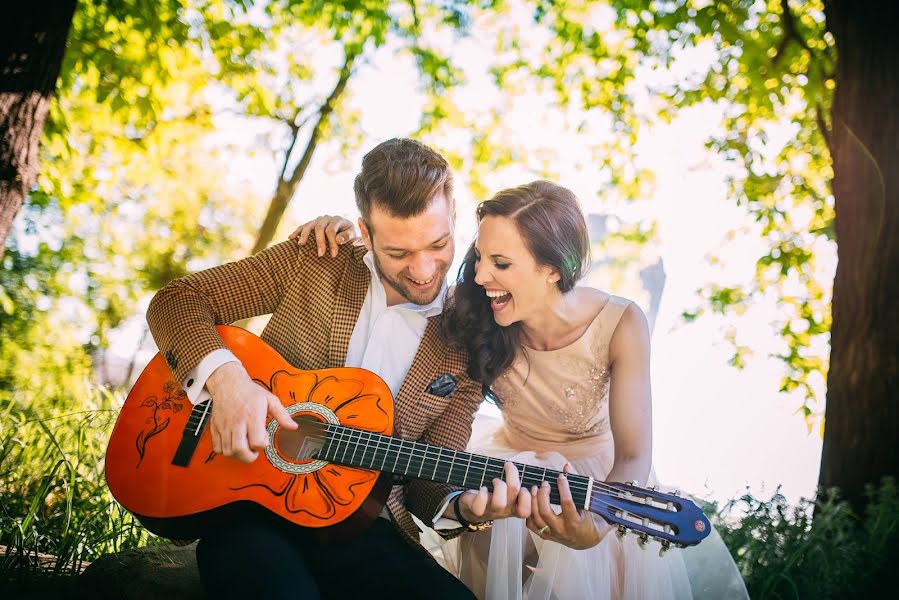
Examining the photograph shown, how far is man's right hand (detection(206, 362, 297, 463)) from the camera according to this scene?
2.40 meters

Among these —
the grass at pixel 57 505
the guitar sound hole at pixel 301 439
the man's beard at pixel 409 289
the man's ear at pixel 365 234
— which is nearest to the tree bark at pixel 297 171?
the grass at pixel 57 505

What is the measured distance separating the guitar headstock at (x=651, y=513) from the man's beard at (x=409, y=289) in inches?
43.1

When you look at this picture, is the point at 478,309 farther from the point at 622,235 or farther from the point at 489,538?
the point at 622,235

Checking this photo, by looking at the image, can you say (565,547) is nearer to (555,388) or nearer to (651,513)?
(651,513)

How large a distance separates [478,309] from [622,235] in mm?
4721

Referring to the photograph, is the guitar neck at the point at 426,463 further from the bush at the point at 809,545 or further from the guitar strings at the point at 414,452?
the bush at the point at 809,545

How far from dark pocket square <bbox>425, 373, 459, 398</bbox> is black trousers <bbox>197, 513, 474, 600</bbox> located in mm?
578

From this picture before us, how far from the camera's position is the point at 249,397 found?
2.45 metres

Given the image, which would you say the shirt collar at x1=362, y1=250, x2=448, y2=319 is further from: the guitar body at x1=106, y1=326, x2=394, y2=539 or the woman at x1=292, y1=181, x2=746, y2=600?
the guitar body at x1=106, y1=326, x2=394, y2=539

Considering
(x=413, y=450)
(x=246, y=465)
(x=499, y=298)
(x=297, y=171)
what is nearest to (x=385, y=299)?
(x=499, y=298)

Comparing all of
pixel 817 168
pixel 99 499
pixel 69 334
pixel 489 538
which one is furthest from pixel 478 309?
pixel 69 334

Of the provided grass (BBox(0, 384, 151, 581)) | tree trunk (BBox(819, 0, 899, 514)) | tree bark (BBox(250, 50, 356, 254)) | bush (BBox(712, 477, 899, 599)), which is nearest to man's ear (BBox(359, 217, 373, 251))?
grass (BBox(0, 384, 151, 581))

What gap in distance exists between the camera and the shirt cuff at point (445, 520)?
2.74 metres

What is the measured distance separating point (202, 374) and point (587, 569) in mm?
1667
